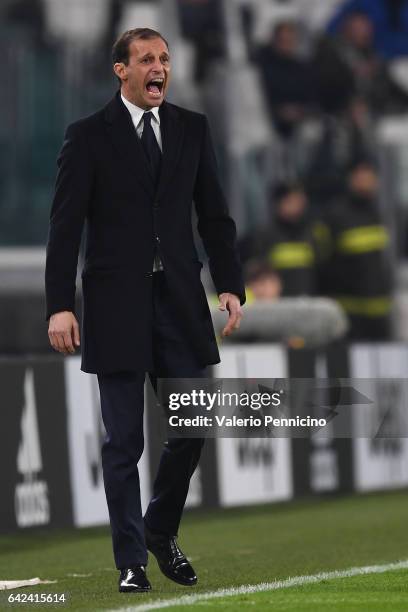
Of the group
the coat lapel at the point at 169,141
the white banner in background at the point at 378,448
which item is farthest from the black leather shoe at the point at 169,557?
the white banner in background at the point at 378,448

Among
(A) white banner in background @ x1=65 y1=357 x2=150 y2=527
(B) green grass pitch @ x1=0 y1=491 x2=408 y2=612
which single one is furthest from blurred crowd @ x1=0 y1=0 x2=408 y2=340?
(A) white banner in background @ x1=65 y1=357 x2=150 y2=527

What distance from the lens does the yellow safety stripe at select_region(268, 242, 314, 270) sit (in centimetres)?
1473

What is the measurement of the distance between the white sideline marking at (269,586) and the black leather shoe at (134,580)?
19cm

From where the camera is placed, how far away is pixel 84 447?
962 cm

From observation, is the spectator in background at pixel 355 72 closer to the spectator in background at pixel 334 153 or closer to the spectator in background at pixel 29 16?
the spectator in background at pixel 334 153

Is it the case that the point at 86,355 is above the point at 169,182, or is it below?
below

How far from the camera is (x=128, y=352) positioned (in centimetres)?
593

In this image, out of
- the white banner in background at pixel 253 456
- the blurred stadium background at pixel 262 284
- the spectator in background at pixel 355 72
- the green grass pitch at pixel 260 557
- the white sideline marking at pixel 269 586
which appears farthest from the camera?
the spectator in background at pixel 355 72

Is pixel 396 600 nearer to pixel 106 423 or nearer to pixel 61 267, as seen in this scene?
pixel 106 423

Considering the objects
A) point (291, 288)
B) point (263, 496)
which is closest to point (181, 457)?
point (263, 496)

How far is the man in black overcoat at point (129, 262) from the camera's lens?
5.92m

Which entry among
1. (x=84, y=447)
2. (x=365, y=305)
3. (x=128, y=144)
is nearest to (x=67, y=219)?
(x=128, y=144)

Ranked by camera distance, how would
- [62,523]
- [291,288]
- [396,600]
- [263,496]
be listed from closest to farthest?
[396,600]
[62,523]
[263,496]
[291,288]

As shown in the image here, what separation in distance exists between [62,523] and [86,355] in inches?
136
